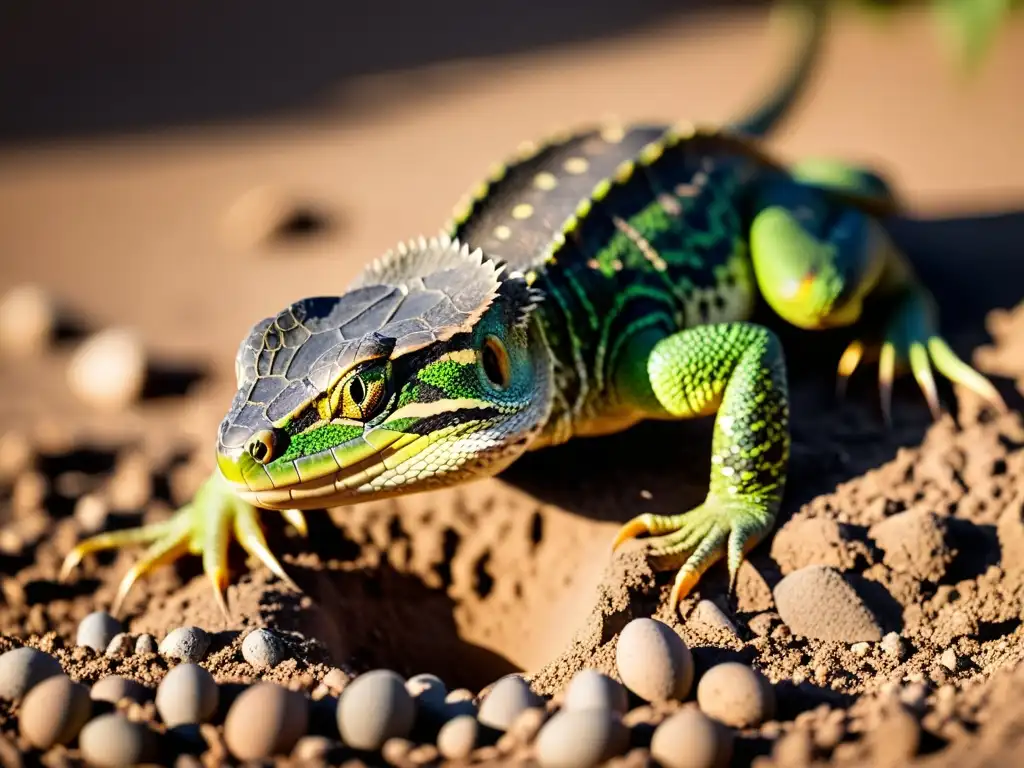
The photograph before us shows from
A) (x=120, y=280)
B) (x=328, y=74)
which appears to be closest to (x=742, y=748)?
(x=120, y=280)

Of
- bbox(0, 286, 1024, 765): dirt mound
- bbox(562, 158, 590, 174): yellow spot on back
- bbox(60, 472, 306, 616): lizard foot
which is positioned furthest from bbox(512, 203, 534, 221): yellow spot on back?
bbox(60, 472, 306, 616): lizard foot

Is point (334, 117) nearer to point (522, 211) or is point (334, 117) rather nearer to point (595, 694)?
point (522, 211)

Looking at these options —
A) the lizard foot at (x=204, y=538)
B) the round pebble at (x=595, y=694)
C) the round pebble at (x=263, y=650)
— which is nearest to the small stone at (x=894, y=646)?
the round pebble at (x=595, y=694)

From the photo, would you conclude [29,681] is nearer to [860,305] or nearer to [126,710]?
[126,710]

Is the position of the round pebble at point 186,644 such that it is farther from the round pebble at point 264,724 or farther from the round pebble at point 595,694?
the round pebble at point 595,694

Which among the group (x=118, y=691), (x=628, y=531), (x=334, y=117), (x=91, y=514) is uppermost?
(x=334, y=117)

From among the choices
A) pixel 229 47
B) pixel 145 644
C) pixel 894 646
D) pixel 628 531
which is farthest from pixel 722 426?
pixel 229 47

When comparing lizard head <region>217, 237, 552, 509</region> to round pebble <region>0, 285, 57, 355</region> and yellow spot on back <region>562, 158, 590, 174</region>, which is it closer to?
yellow spot on back <region>562, 158, 590, 174</region>
